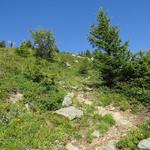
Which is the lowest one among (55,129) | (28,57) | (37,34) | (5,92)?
(55,129)

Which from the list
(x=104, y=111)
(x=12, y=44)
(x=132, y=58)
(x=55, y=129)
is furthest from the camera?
(x=12, y=44)

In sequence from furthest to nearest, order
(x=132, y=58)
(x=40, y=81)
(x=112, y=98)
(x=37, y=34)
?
(x=37, y=34) → (x=132, y=58) → (x=40, y=81) → (x=112, y=98)

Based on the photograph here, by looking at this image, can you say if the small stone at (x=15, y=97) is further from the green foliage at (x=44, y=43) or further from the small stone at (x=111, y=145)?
the green foliage at (x=44, y=43)

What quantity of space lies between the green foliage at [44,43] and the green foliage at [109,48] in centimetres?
1606

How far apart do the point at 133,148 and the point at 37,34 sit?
34.1m

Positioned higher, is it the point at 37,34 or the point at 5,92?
the point at 37,34

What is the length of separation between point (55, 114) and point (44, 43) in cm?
2821

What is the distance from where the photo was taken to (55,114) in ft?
74.7

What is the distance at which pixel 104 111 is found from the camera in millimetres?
24938

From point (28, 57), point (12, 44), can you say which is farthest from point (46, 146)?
point (12, 44)

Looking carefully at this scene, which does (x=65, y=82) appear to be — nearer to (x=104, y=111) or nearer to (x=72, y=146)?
(x=104, y=111)

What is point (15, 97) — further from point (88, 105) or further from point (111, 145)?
point (111, 145)

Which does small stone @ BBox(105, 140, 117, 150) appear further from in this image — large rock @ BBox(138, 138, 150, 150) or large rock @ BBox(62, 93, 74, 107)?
large rock @ BBox(62, 93, 74, 107)

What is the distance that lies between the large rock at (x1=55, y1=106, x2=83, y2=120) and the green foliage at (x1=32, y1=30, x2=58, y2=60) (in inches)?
1044
